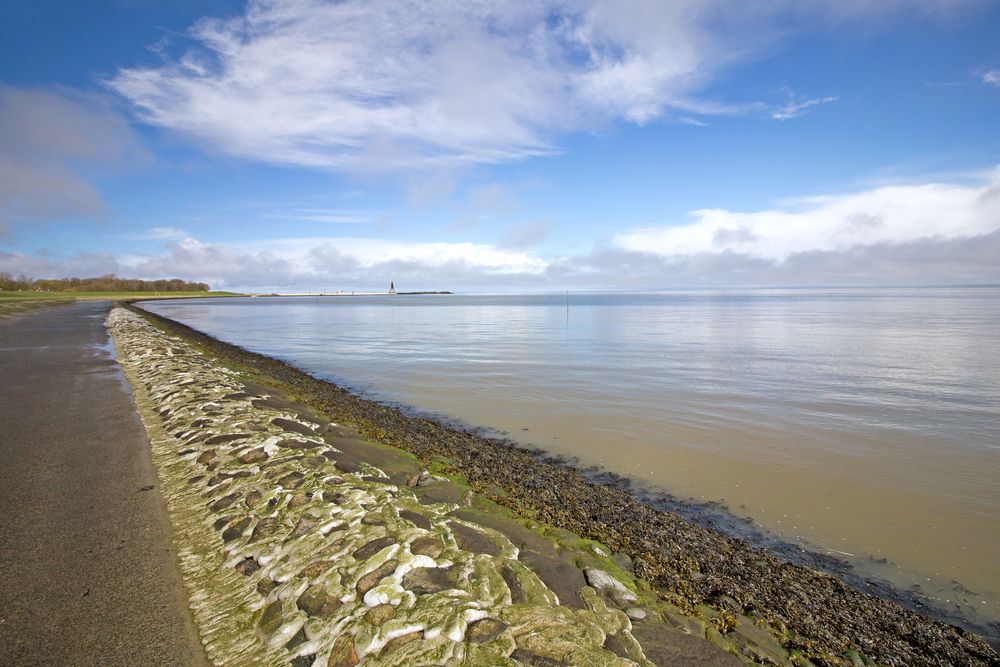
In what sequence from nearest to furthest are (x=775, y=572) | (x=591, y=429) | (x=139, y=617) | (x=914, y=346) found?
(x=139, y=617)
(x=775, y=572)
(x=591, y=429)
(x=914, y=346)

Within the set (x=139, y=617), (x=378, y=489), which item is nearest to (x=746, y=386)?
(x=378, y=489)

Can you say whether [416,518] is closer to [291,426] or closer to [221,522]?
[221,522]

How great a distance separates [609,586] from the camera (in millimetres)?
4938

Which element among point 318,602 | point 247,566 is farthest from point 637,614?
point 247,566

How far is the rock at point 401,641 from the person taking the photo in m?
3.80

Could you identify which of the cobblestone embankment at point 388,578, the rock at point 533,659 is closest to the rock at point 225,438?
the cobblestone embankment at point 388,578

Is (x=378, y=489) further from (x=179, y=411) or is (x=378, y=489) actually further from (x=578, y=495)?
(x=179, y=411)

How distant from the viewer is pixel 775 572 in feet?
20.5

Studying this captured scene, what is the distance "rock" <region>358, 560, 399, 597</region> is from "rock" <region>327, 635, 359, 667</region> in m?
0.50

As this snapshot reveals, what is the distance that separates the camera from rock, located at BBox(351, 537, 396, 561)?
16.1 feet

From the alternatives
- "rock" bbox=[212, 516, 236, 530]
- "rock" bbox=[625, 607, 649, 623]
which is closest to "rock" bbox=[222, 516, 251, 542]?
"rock" bbox=[212, 516, 236, 530]

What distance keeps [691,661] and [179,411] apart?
35.1 ft

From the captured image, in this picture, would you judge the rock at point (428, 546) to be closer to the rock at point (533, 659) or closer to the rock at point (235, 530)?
the rock at point (533, 659)

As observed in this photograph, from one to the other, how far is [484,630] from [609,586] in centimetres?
156
